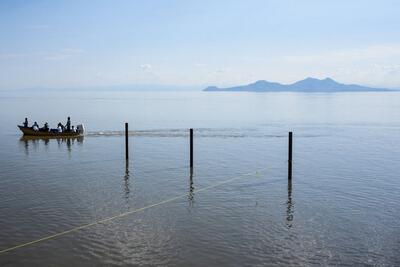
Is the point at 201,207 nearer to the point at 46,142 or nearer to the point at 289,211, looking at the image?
the point at 289,211

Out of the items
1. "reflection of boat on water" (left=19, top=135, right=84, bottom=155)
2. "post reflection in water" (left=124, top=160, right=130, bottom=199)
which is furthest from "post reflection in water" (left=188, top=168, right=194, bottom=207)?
"reflection of boat on water" (left=19, top=135, right=84, bottom=155)

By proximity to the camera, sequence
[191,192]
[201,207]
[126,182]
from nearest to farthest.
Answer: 1. [201,207]
2. [191,192]
3. [126,182]

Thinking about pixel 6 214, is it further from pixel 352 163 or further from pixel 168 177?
pixel 352 163

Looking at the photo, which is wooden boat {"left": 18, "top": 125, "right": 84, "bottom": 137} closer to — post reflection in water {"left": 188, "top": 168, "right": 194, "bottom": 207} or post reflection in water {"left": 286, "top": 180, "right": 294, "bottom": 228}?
post reflection in water {"left": 188, "top": 168, "right": 194, "bottom": 207}

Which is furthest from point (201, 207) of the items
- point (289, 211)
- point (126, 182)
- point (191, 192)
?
point (126, 182)

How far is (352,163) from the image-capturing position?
4866cm

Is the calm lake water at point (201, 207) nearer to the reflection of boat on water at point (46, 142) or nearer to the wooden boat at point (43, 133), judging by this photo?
the reflection of boat on water at point (46, 142)

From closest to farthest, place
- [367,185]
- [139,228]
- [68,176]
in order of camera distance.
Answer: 1. [139,228]
2. [367,185]
3. [68,176]

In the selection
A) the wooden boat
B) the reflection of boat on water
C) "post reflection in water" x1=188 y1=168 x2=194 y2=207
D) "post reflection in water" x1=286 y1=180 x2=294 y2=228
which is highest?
the wooden boat

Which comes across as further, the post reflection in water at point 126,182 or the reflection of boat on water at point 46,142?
the reflection of boat on water at point 46,142

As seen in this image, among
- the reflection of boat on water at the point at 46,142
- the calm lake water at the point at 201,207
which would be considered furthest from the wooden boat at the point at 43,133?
the calm lake water at the point at 201,207

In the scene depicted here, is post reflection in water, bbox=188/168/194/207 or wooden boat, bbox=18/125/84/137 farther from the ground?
wooden boat, bbox=18/125/84/137

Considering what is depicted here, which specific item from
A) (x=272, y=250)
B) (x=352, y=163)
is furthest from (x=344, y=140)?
(x=272, y=250)

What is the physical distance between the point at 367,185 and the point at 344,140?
35.2m
